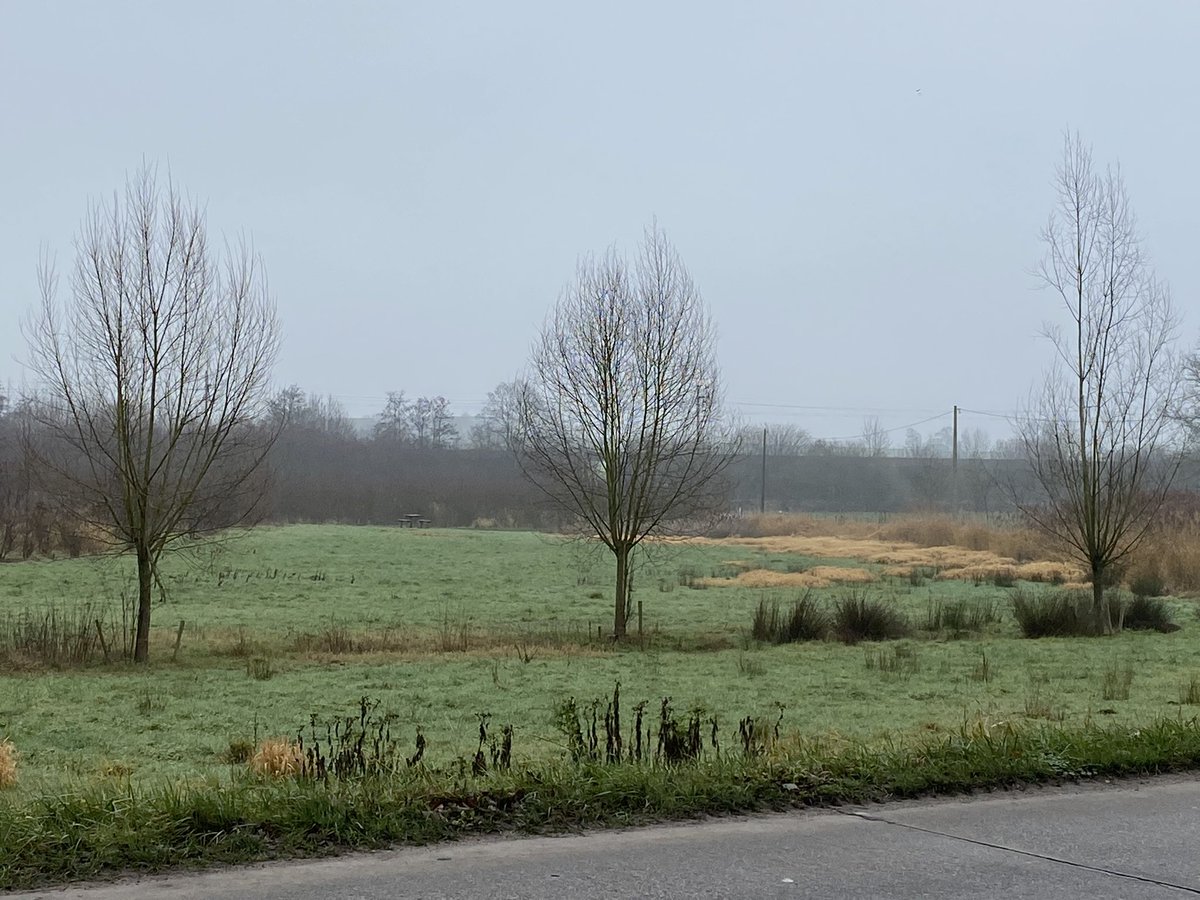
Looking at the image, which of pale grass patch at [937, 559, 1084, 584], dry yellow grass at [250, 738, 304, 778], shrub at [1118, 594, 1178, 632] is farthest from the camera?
pale grass patch at [937, 559, 1084, 584]

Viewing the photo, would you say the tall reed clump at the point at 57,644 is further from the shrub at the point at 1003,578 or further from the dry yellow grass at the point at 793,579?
the shrub at the point at 1003,578

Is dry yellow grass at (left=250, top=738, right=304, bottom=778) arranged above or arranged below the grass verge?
below

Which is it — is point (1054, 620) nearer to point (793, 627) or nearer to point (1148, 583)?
point (793, 627)

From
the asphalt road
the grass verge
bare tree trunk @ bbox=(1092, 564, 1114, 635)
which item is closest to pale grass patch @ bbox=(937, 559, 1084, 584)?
bare tree trunk @ bbox=(1092, 564, 1114, 635)

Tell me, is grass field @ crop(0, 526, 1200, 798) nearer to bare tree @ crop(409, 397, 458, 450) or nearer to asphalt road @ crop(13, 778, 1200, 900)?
asphalt road @ crop(13, 778, 1200, 900)

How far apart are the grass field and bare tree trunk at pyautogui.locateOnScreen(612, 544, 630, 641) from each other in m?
0.51

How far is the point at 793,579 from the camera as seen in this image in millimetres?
34375

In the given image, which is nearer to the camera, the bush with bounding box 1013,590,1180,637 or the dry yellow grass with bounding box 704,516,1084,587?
the bush with bounding box 1013,590,1180,637

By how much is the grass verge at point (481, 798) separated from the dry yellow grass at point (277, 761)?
0.60 metres

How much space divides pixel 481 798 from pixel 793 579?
29425 mm

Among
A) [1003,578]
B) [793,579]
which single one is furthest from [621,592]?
[1003,578]

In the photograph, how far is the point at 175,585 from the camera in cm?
2997

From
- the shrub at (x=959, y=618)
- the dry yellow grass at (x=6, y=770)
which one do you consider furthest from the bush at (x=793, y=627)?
the dry yellow grass at (x=6, y=770)

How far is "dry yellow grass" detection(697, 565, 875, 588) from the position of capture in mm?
33394
